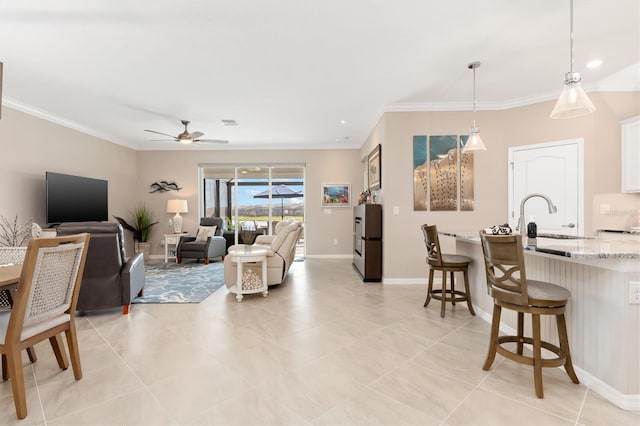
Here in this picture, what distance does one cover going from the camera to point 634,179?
11.6 feet

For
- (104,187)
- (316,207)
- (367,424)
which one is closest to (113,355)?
(367,424)

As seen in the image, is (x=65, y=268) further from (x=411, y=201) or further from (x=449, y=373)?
(x=411, y=201)

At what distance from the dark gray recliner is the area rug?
52 centimetres

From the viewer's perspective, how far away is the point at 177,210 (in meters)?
6.78

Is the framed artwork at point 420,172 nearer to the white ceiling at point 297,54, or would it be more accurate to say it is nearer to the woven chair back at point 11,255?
the white ceiling at point 297,54

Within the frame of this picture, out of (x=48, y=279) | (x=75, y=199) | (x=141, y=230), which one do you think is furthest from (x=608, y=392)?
(x=141, y=230)

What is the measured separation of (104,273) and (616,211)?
609 centimetres

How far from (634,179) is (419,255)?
2.66 metres

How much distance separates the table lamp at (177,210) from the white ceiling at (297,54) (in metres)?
2.41

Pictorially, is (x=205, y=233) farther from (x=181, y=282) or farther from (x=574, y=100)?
(x=574, y=100)

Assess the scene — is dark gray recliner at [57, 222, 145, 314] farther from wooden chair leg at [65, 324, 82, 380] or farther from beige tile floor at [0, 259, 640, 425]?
wooden chair leg at [65, 324, 82, 380]

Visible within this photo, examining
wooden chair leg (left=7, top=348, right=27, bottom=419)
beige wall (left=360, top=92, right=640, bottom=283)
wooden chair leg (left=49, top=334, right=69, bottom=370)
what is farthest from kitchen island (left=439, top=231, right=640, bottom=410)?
wooden chair leg (left=49, top=334, right=69, bottom=370)

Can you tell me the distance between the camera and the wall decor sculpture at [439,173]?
4.39 meters

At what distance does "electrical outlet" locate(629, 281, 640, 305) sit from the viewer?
1.66 meters
